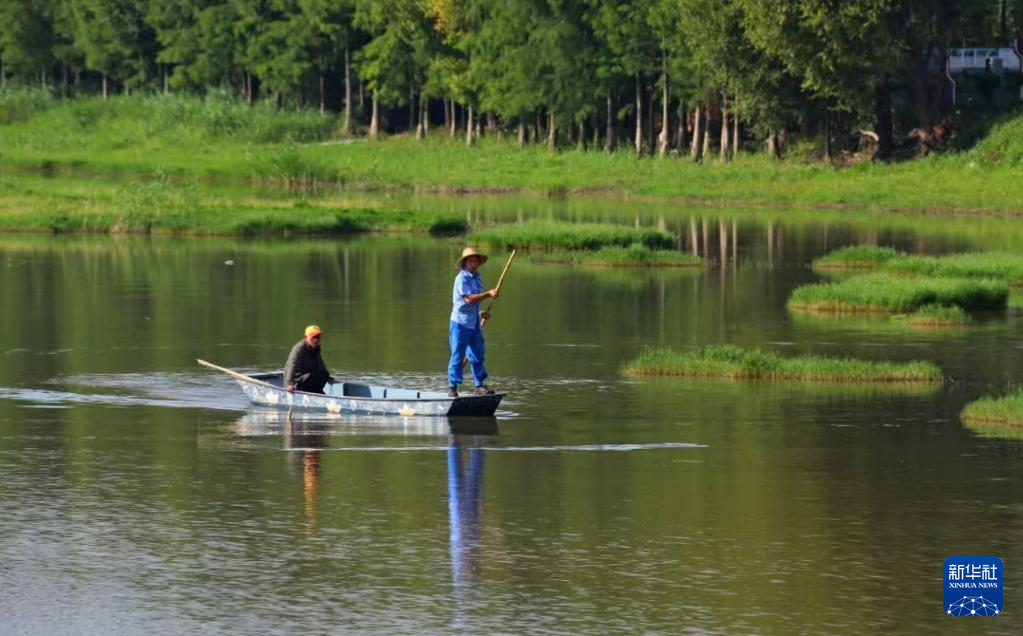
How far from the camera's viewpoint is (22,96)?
5276 inches

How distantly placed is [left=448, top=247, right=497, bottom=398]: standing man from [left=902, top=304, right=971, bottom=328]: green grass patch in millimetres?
14381

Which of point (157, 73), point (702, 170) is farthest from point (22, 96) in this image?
point (702, 170)

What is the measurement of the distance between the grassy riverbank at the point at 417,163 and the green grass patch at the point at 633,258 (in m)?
25.5

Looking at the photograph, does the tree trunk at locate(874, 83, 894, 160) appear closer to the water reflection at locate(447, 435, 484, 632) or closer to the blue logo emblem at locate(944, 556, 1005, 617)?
the water reflection at locate(447, 435, 484, 632)

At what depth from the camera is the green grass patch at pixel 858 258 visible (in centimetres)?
5062

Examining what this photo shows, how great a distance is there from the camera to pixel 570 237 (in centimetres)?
5575

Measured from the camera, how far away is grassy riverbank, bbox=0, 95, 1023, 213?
8238 cm

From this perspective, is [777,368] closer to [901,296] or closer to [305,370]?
[305,370]

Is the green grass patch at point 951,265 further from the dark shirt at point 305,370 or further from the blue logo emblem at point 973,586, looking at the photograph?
the blue logo emblem at point 973,586

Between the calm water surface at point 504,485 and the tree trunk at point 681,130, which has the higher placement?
the tree trunk at point 681,130

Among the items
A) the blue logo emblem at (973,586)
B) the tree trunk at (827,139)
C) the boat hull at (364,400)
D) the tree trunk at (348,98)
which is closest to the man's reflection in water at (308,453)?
the boat hull at (364,400)

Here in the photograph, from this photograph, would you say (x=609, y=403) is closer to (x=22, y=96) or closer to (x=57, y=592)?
(x=57, y=592)

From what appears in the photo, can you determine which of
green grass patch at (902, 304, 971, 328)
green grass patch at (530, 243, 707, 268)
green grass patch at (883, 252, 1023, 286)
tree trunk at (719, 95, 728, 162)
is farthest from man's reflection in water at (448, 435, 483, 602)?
tree trunk at (719, 95, 728, 162)

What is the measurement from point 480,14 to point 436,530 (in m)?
A: 96.0
